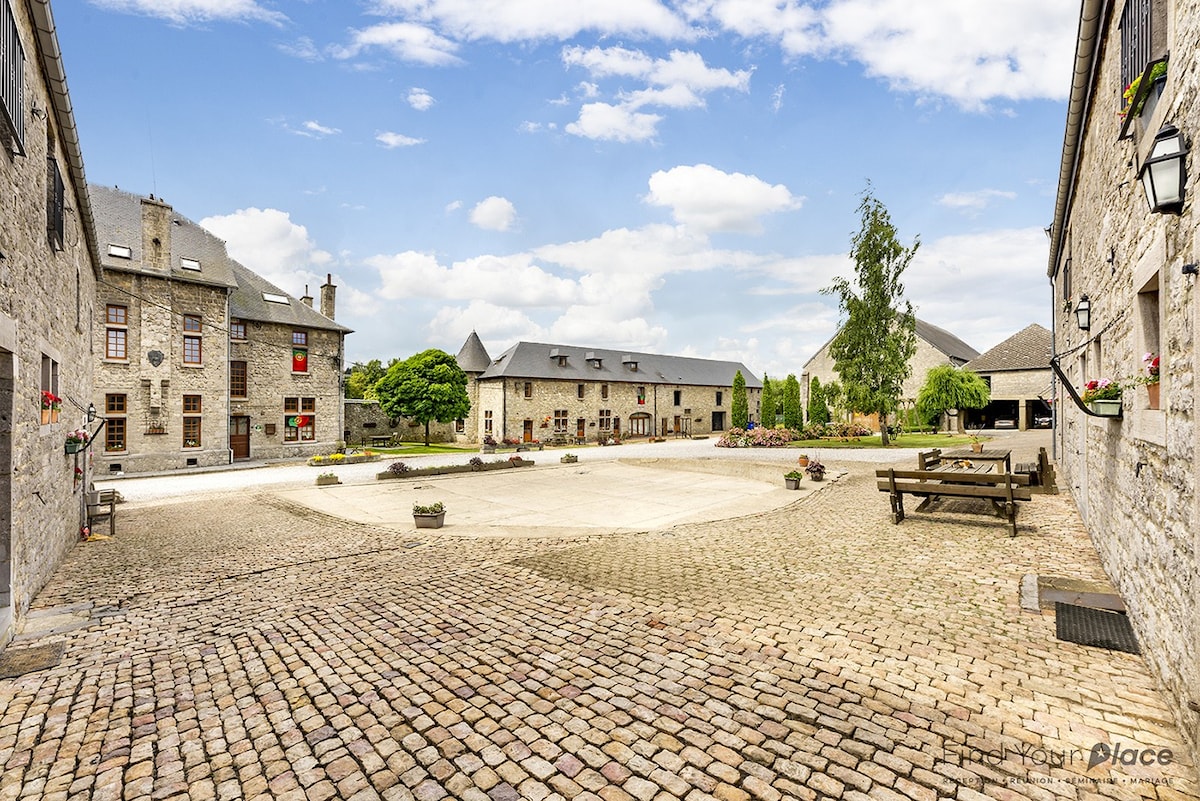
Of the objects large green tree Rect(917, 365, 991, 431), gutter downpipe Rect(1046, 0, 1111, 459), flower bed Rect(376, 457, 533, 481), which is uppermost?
gutter downpipe Rect(1046, 0, 1111, 459)

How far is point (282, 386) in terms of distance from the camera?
2644 centimetres

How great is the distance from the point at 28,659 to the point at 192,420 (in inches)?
901

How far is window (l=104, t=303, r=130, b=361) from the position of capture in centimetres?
2114

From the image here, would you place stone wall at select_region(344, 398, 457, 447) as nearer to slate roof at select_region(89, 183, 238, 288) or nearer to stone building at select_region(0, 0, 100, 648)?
slate roof at select_region(89, 183, 238, 288)

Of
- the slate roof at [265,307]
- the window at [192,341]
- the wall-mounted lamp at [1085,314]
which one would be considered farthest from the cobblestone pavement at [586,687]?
the slate roof at [265,307]

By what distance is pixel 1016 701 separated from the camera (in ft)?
11.8

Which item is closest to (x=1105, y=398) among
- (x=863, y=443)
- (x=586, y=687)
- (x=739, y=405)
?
(x=586, y=687)

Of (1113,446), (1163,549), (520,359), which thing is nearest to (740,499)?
(1113,446)

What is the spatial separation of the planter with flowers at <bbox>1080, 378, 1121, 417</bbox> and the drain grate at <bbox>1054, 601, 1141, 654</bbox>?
6.18ft

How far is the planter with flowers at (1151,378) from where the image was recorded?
13.1ft

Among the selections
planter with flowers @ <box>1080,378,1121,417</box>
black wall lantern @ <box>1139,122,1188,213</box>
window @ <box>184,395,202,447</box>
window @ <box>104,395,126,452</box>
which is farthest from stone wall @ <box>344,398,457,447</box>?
black wall lantern @ <box>1139,122,1188,213</box>

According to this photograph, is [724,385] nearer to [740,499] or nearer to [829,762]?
[740,499]

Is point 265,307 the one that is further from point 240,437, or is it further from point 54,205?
point 54,205

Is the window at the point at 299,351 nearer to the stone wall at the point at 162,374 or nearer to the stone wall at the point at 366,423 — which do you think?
the stone wall at the point at 162,374
